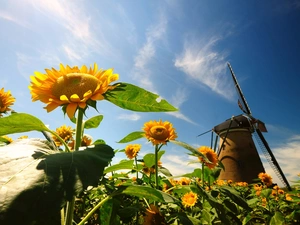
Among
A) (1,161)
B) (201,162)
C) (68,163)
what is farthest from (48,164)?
(201,162)

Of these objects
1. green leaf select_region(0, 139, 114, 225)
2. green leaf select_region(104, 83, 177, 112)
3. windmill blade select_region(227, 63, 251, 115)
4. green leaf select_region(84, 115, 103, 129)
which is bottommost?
green leaf select_region(0, 139, 114, 225)

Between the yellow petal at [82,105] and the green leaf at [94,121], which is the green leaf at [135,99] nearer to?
the yellow petal at [82,105]

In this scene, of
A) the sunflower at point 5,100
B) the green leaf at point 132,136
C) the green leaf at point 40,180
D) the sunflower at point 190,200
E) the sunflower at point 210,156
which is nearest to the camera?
the green leaf at point 40,180

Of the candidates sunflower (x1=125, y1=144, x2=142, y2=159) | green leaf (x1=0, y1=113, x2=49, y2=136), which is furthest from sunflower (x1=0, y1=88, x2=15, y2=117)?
green leaf (x1=0, y1=113, x2=49, y2=136)

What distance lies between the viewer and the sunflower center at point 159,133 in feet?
8.40

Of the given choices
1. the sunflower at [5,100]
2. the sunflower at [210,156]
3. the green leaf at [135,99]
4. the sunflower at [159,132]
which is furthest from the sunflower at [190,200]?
the sunflower at [5,100]

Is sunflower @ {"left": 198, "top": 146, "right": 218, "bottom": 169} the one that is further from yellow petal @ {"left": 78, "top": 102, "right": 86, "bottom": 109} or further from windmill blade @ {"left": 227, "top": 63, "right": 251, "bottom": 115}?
windmill blade @ {"left": 227, "top": 63, "right": 251, "bottom": 115}

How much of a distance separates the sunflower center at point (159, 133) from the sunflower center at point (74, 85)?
4.07 feet

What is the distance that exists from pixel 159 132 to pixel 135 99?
130cm

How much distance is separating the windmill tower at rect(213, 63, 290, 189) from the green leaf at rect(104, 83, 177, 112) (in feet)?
71.1

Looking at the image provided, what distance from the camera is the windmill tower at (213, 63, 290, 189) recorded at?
71.6 feet

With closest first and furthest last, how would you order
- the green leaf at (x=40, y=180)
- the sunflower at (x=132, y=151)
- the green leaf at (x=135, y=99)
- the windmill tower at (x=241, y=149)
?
1. the green leaf at (x=40, y=180)
2. the green leaf at (x=135, y=99)
3. the sunflower at (x=132, y=151)
4. the windmill tower at (x=241, y=149)

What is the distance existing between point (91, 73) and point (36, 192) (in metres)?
0.93

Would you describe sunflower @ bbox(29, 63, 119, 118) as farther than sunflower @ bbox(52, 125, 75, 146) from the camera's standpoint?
No
